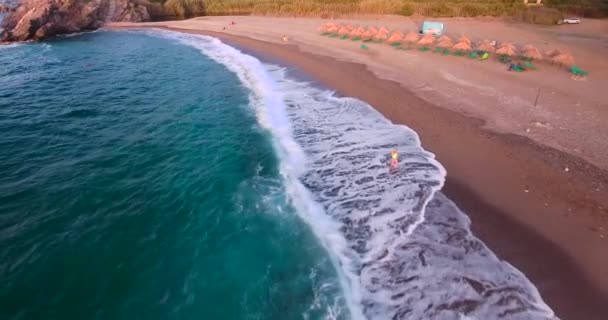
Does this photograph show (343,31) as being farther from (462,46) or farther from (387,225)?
(387,225)

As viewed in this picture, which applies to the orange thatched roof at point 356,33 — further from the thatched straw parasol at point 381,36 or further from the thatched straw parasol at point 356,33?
the thatched straw parasol at point 381,36

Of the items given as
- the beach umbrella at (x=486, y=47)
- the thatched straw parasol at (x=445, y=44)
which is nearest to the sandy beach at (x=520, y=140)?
the beach umbrella at (x=486, y=47)

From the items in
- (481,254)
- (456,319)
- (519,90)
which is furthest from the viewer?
(519,90)

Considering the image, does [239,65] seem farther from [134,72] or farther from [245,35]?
[245,35]

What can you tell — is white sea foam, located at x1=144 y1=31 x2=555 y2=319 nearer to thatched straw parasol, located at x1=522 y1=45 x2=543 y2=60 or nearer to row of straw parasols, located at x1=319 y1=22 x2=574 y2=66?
thatched straw parasol, located at x1=522 y1=45 x2=543 y2=60

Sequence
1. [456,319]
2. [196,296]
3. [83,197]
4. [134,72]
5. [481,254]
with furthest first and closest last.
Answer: [134,72], [83,197], [481,254], [196,296], [456,319]

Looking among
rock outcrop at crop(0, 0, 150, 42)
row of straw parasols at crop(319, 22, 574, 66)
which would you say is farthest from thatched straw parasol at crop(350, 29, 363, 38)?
rock outcrop at crop(0, 0, 150, 42)

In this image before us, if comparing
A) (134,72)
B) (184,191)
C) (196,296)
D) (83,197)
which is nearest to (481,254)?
(196,296)
